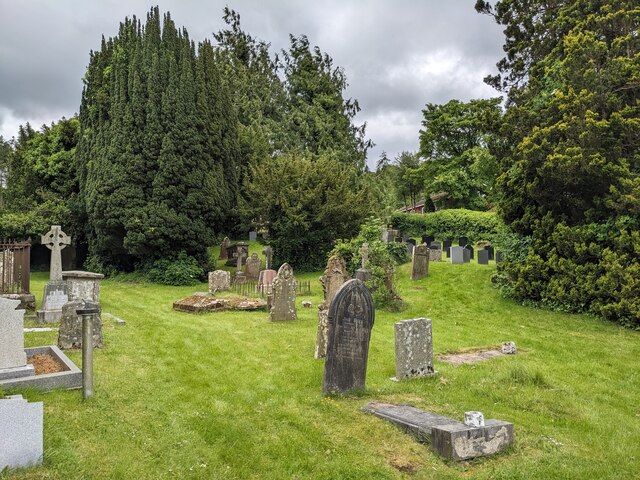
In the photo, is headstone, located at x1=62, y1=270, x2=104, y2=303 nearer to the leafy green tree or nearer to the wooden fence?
the wooden fence

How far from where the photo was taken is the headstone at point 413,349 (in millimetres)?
8172

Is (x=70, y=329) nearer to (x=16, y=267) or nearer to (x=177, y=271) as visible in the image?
(x=16, y=267)

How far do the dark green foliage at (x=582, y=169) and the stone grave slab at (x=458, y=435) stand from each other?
29.6 feet

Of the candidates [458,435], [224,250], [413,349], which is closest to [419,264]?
[413,349]

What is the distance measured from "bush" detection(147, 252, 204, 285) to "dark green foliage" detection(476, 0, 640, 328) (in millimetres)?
14305

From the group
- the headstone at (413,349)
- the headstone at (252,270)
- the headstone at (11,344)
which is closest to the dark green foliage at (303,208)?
the headstone at (252,270)

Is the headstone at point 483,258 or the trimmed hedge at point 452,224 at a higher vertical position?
the trimmed hedge at point 452,224

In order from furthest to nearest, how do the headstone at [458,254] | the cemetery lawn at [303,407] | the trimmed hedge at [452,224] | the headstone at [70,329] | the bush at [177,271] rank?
the trimmed hedge at [452,224], the bush at [177,271], the headstone at [458,254], the headstone at [70,329], the cemetery lawn at [303,407]

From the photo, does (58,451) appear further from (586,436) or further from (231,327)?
(231,327)

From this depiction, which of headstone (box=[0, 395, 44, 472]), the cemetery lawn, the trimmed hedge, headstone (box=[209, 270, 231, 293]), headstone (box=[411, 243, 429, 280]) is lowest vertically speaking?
the cemetery lawn

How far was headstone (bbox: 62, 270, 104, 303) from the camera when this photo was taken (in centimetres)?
1227

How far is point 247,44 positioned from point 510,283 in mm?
36609

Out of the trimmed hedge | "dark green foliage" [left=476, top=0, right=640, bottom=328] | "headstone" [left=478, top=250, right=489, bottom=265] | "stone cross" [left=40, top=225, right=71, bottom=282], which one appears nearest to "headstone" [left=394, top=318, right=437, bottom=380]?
"dark green foliage" [left=476, top=0, right=640, bottom=328]

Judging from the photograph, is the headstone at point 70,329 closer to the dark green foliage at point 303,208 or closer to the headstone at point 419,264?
the headstone at point 419,264
